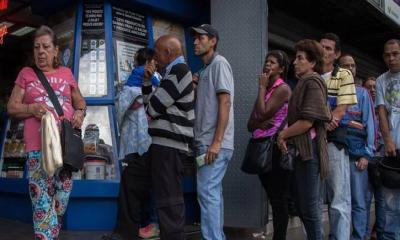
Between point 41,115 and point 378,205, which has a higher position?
point 41,115

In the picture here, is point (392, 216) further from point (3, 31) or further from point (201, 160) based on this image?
point (3, 31)

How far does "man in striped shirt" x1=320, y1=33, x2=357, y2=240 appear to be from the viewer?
375 centimetres

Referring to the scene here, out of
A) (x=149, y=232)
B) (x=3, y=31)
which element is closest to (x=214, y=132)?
(x=149, y=232)

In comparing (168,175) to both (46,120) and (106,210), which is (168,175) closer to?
(46,120)

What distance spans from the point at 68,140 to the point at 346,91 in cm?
230

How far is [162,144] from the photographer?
10.6 feet

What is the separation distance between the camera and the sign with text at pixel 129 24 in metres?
5.08

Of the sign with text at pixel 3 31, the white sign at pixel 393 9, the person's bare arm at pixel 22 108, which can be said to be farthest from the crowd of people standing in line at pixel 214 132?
the white sign at pixel 393 9

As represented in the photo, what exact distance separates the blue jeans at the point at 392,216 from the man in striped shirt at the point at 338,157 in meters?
0.55

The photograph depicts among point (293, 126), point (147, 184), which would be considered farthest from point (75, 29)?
point (293, 126)

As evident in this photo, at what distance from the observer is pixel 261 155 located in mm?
3957

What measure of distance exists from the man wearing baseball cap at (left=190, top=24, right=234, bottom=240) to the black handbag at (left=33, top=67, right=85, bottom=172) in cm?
96

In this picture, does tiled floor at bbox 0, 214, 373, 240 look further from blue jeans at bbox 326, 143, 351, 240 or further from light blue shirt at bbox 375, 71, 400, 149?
light blue shirt at bbox 375, 71, 400, 149

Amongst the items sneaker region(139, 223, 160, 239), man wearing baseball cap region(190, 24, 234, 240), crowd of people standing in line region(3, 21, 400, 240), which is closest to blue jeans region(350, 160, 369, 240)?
crowd of people standing in line region(3, 21, 400, 240)
